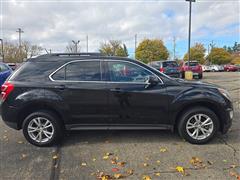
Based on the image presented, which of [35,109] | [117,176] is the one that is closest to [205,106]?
[117,176]

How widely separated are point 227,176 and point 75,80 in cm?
303

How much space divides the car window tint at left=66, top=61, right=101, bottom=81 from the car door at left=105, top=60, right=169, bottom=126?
0.23m

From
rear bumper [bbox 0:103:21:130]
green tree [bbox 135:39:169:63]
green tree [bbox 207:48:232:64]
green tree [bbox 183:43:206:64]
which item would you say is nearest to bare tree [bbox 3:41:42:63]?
green tree [bbox 135:39:169:63]

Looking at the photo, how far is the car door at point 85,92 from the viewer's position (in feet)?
15.1

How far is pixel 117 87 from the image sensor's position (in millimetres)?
4613

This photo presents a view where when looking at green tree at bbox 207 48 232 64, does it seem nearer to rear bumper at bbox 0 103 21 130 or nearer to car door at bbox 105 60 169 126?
car door at bbox 105 60 169 126

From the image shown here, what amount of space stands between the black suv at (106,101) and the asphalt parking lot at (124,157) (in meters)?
0.33

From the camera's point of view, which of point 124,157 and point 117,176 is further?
point 124,157

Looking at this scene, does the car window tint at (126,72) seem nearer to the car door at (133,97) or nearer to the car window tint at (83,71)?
the car door at (133,97)

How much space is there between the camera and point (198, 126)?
15.2ft

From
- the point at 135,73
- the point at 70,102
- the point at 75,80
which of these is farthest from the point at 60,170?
the point at 135,73

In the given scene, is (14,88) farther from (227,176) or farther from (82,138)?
(227,176)

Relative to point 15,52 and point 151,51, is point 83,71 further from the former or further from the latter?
point 15,52

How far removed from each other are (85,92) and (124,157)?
1.41 meters
